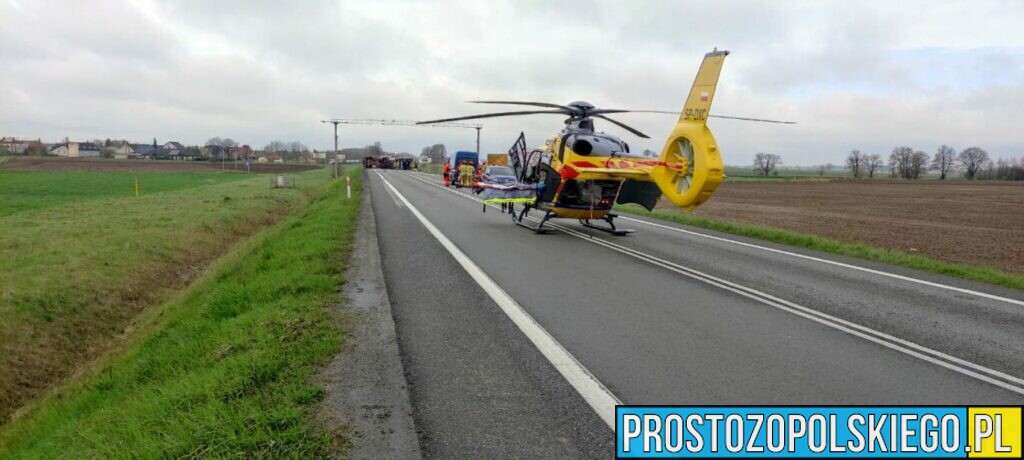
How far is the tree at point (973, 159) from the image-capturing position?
115 meters

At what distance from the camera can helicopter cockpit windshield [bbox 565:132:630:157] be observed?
1442 cm

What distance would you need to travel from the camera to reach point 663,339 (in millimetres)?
5910

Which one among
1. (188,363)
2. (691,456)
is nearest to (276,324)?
(188,363)

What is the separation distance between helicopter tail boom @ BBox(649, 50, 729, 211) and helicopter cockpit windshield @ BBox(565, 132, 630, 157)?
2.87 metres

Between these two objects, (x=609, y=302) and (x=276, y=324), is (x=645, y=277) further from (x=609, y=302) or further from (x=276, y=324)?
(x=276, y=324)

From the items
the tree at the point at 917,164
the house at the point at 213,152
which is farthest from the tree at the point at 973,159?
the house at the point at 213,152

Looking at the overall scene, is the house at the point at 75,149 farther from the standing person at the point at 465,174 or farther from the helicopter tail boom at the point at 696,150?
the helicopter tail boom at the point at 696,150

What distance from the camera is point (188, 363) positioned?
607 cm

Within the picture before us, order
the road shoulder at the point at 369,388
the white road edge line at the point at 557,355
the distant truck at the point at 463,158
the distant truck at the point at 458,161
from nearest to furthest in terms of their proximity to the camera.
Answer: the road shoulder at the point at 369,388 → the white road edge line at the point at 557,355 → the distant truck at the point at 458,161 → the distant truck at the point at 463,158

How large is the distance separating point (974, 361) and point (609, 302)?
3.56 meters

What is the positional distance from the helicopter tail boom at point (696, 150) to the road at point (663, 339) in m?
1.30

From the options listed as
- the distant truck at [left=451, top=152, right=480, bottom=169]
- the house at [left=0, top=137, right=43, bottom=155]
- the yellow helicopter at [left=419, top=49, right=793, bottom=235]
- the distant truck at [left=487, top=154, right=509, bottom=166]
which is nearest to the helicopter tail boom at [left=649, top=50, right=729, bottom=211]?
the yellow helicopter at [left=419, top=49, right=793, bottom=235]

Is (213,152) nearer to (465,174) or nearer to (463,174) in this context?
(463,174)

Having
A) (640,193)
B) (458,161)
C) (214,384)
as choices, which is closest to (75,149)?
(458,161)
